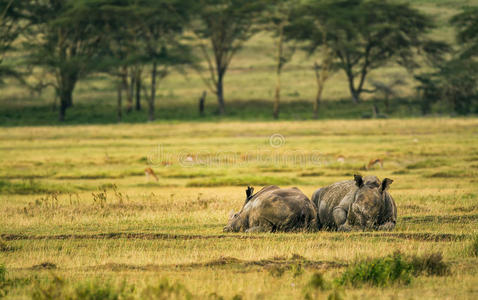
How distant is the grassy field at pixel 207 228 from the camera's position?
7871 millimetres

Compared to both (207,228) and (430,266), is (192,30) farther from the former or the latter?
(430,266)

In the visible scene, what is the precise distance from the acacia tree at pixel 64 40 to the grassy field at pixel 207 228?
22.8 meters

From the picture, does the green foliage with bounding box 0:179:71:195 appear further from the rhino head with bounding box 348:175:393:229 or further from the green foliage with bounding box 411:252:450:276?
the green foliage with bounding box 411:252:450:276

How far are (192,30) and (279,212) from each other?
5298 cm

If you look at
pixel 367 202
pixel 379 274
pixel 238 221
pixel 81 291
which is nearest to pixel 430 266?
pixel 379 274

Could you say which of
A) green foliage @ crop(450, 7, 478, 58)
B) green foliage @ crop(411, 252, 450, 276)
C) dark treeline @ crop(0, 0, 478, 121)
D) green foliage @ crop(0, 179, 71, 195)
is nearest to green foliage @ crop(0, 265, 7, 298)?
green foliage @ crop(411, 252, 450, 276)

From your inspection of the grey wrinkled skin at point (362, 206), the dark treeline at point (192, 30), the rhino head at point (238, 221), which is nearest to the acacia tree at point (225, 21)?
the dark treeline at point (192, 30)

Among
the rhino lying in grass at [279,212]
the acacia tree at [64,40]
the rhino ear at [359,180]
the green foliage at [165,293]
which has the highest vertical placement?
the acacia tree at [64,40]

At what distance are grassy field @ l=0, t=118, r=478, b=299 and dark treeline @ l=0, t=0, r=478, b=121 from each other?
24198 mm

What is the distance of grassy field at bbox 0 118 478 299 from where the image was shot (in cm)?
787

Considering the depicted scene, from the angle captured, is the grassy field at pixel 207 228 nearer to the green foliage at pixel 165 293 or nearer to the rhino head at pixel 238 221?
the green foliage at pixel 165 293

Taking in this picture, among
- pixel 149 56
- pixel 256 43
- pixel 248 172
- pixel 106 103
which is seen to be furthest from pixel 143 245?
pixel 256 43

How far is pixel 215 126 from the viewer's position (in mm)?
51562

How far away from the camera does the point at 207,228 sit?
40.4ft
